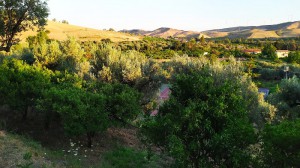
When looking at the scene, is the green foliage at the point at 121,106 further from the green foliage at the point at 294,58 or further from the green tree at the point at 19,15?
the green foliage at the point at 294,58

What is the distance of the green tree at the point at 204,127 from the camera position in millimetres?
12117

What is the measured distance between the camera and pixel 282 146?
37.4ft

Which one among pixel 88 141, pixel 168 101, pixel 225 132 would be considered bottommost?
pixel 88 141

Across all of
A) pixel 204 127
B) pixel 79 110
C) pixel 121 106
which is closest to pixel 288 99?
pixel 121 106

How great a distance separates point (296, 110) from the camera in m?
24.1

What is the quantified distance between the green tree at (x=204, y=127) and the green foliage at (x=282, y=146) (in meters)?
0.77

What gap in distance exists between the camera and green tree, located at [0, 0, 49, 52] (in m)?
34.7

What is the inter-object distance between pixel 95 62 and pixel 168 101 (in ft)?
57.1

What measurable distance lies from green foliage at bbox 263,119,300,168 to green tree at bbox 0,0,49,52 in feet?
100

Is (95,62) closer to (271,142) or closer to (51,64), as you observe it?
(51,64)

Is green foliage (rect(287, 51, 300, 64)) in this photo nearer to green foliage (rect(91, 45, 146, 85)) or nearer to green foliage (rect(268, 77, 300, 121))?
green foliage (rect(268, 77, 300, 121))

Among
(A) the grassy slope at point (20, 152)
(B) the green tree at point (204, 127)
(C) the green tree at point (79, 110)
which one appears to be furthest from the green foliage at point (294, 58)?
(A) the grassy slope at point (20, 152)

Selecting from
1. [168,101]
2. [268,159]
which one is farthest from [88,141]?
[268,159]

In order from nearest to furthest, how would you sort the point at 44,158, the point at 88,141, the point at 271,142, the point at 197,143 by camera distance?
the point at 271,142
the point at 197,143
the point at 44,158
the point at 88,141
